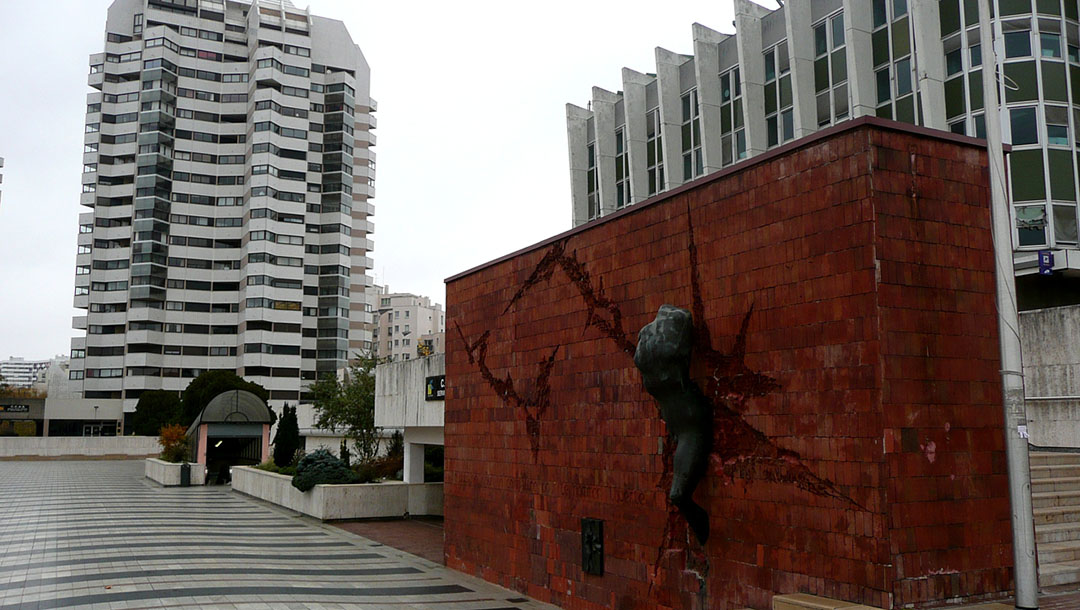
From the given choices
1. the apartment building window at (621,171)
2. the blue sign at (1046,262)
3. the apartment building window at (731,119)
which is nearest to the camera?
the blue sign at (1046,262)

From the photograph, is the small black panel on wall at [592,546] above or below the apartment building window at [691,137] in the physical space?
below

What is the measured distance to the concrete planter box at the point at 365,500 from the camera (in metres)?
23.0

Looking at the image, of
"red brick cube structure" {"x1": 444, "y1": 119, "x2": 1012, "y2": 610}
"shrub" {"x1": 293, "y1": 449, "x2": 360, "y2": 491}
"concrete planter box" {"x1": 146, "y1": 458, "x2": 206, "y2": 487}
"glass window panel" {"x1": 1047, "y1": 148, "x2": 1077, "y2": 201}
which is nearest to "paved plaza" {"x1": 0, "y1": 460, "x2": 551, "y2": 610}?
"shrub" {"x1": 293, "y1": 449, "x2": 360, "y2": 491}

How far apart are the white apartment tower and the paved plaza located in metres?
53.8

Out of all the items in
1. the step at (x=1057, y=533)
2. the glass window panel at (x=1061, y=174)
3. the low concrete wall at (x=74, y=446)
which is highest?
the glass window panel at (x=1061, y=174)

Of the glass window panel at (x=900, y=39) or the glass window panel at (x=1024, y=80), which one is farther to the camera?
the glass window panel at (x=900, y=39)

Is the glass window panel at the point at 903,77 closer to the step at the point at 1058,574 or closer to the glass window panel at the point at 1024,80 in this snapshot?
the glass window panel at the point at 1024,80

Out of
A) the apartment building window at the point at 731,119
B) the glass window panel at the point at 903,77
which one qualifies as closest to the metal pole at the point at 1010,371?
the glass window panel at the point at 903,77

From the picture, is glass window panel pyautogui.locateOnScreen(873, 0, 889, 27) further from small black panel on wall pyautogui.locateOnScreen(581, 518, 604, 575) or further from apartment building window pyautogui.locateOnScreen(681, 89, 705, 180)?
small black panel on wall pyautogui.locateOnScreen(581, 518, 604, 575)

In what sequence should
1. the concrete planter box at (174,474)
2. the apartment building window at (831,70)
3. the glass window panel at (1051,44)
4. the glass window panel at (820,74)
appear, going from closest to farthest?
the glass window panel at (1051,44) → the apartment building window at (831,70) → the glass window panel at (820,74) → the concrete planter box at (174,474)

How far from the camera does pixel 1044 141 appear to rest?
74.4 feet

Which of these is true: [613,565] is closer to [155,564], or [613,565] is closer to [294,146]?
[155,564]

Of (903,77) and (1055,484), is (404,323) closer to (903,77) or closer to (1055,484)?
(903,77)

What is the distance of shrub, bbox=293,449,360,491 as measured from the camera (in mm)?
23672
